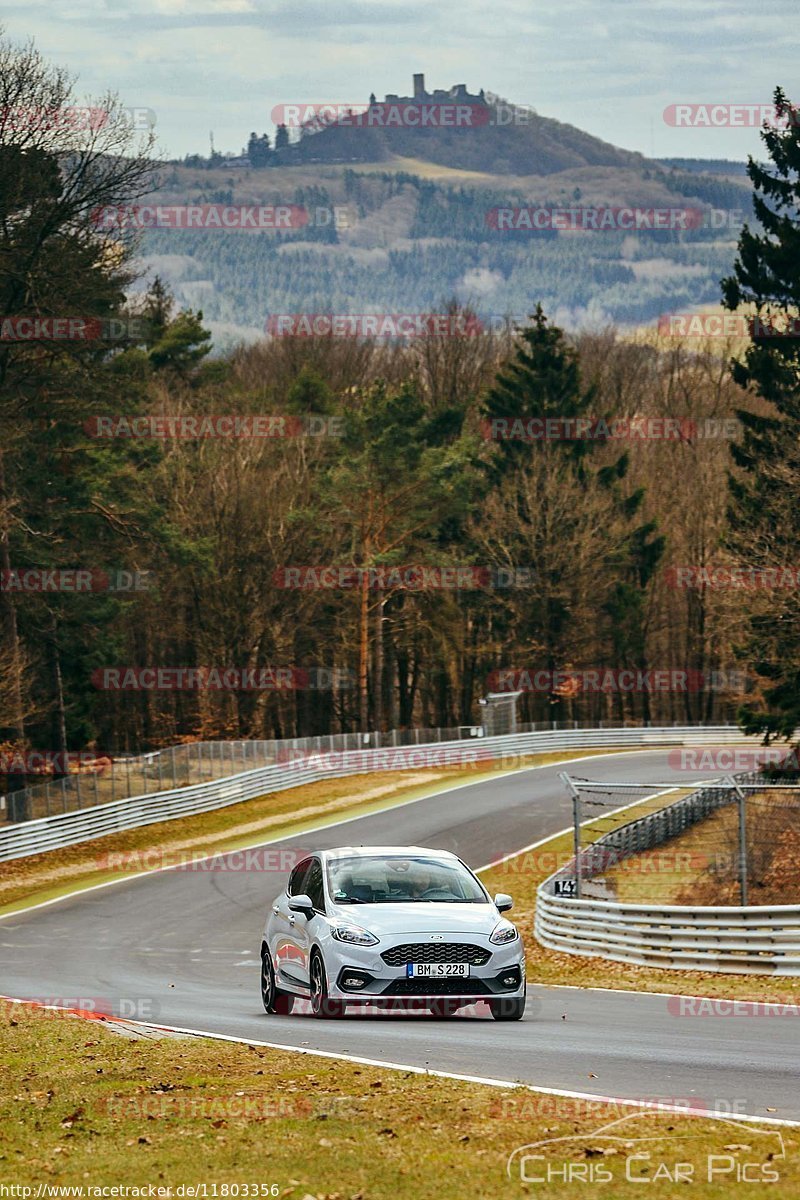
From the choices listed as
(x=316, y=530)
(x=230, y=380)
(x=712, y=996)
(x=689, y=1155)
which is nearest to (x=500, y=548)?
(x=316, y=530)

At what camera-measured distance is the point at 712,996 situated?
60.1ft

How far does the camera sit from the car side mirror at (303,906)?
50.6 ft

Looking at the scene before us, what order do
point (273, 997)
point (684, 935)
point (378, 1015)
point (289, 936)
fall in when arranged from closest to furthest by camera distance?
point (378, 1015) < point (289, 936) < point (273, 997) < point (684, 935)

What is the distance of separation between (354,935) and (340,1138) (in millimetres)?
5571

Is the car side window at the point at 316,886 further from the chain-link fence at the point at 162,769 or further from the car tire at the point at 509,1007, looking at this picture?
the chain-link fence at the point at 162,769

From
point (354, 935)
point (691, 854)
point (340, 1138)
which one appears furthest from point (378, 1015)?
point (691, 854)

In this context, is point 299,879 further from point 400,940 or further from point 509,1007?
point 509,1007

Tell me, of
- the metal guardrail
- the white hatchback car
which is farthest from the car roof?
the metal guardrail

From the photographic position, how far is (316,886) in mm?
15891

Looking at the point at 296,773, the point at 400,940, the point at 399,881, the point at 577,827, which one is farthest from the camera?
the point at 296,773

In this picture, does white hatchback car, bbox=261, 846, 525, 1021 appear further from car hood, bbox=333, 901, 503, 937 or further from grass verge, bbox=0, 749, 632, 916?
grass verge, bbox=0, 749, 632, 916

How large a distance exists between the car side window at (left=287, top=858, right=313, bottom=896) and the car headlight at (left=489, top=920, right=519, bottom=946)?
2355 mm

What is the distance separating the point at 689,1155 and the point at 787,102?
38148mm

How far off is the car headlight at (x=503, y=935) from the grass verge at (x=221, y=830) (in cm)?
2208
